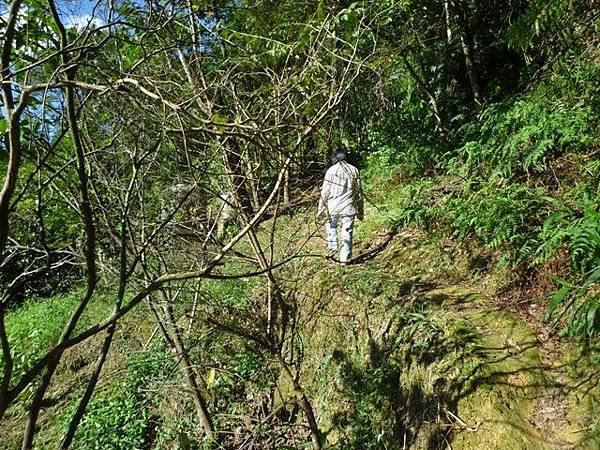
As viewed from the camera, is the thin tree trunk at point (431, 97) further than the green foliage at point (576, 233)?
Yes

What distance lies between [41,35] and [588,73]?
5310 millimetres

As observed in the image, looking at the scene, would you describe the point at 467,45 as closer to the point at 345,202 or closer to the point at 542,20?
the point at 542,20

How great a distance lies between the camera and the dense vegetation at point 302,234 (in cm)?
220

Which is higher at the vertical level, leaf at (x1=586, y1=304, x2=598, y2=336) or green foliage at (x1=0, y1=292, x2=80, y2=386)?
leaf at (x1=586, y1=304, x2=598, y2=336)

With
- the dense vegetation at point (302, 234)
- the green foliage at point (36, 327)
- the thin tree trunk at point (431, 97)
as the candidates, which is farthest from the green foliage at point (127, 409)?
the thin tree trunk at point (431, 97)

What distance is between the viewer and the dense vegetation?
2.20m

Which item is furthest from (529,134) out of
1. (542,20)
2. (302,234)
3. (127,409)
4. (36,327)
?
(36,327)

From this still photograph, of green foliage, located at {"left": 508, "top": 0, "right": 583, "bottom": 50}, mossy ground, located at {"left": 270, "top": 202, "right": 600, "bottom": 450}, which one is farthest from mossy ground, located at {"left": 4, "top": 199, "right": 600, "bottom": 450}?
green foliage, located at {"left": 508, "top": 0, "right": 583, "bottom": 50}

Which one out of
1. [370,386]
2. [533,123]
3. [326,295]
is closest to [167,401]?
[326,295]

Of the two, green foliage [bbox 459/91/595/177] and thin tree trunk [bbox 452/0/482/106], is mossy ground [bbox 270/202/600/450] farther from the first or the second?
thin tree trunk [bbox 452/0/482/106]

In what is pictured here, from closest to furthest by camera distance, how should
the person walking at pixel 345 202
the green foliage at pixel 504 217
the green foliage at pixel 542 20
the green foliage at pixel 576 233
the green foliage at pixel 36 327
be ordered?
the green foliage at pixel 576 233 < the green foliage at pixel 504 217 < the green foliage at pixel 542 20 < the person walking at pixel 345 202 < the green foliage at pixel 36 327

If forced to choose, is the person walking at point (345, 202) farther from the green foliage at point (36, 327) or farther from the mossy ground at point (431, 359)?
the green foliage at point (36, 327)

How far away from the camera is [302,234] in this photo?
7805 millimetres

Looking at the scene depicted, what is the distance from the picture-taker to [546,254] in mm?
3477
